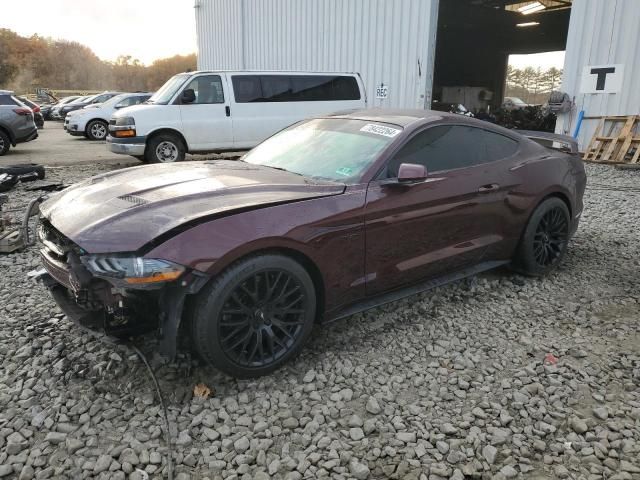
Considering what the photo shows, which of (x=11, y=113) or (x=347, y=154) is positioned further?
(x=11, y=113)

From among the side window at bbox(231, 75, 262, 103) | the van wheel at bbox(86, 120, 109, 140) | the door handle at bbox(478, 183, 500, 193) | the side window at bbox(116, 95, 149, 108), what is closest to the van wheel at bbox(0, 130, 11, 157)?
the van wheel at bbox(86, 120, 109, 140)

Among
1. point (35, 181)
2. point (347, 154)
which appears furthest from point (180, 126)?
point (347, 154)

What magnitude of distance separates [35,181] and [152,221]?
23.4 ft

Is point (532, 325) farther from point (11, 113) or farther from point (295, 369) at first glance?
point (11, 113)

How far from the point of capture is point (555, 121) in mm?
11664

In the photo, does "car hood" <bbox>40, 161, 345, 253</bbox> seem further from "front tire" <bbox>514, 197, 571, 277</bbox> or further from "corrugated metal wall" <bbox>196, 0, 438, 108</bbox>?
"corrugated metal wall" <bbox>196, 0, 438, 108</bbox>

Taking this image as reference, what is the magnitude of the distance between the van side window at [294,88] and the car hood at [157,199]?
7.00 meters

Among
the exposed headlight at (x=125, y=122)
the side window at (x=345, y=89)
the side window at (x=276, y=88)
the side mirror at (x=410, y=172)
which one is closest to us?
the side mirror at (x=410, y=172)

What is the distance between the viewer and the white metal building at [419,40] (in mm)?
9969

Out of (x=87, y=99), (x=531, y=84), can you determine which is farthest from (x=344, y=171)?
(x=531, y=84)

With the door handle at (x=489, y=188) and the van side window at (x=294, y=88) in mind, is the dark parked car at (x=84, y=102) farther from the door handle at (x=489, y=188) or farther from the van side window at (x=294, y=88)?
the door handle at (x=489, y=188)

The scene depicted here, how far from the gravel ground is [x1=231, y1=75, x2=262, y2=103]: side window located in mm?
7082

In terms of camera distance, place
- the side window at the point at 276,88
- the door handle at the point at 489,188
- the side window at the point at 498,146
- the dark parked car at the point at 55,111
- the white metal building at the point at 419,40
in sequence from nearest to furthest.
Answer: the door handle at the point at 489,188 < the side window at the point at 498,146 < the white metal building at the point at 419,40 < the side window at the point at 276,88 < the dark parked car at the point at 55,111

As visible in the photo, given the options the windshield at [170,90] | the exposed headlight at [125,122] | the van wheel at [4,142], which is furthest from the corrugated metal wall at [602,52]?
the van wheel at [4,142]
